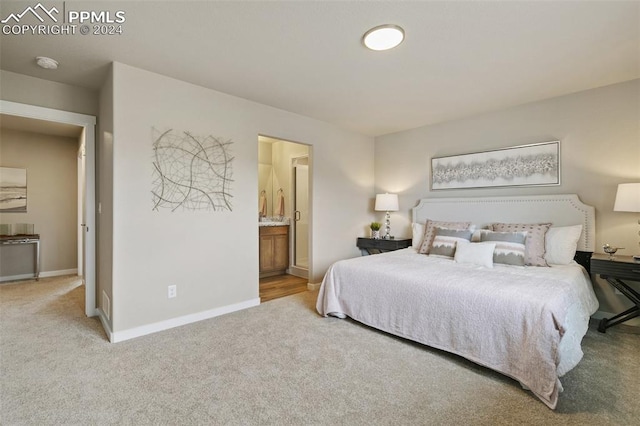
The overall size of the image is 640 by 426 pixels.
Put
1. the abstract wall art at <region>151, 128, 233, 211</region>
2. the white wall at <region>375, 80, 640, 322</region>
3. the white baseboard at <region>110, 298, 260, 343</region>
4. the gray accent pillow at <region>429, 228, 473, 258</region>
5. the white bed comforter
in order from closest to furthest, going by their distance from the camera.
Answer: the white bed comforter
the white baseboard at <region>110, 298, 260, 343</region>
the abstract wall art at <region>151, 128, 233, 211</region>
the white wall at <region>375, 80, 640, 322</region>
the gray accent pillow at <region>429, 228, 473, 258</region>

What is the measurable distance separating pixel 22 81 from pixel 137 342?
2.63m

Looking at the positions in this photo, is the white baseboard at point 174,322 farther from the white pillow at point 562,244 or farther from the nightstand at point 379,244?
the white pillow at point 562,244

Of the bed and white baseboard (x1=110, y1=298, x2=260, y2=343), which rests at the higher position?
the bed

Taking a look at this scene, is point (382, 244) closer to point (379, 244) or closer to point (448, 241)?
point (379, 244)

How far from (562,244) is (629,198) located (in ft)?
2.16

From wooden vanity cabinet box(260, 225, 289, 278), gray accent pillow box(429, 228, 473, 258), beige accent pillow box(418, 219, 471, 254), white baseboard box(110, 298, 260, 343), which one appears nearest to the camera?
white baseboard box(110, 298, 260, 343)

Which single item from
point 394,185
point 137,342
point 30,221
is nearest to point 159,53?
point 137,342

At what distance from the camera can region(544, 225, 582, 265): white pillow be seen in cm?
297

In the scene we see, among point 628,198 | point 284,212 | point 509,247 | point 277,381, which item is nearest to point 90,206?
point 277,381

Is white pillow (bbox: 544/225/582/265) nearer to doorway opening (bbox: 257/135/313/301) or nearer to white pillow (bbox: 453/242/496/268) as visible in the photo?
white pillow (bbox: 453/242/496/268)

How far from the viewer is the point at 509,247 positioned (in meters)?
2.99

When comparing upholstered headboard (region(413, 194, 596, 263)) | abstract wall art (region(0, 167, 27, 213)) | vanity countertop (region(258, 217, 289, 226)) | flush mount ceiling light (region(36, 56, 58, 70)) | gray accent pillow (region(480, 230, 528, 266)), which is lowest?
gray accent pillow (region(480, 230, 528, 266))

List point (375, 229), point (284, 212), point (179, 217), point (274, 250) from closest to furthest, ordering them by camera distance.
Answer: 1. point (179, 217)
2. point (375, 229)
3. point (274, 250)
4. point (284, 212)

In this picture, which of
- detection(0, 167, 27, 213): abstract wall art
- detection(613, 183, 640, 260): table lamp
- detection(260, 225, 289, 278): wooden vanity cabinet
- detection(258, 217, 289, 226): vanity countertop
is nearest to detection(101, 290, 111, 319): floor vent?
detection(260, 225, 289, 278): wooden vanity cabinet
